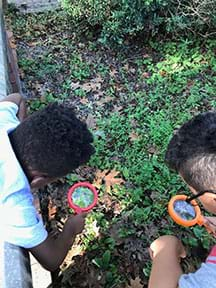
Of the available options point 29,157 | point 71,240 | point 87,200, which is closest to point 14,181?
point 29,157

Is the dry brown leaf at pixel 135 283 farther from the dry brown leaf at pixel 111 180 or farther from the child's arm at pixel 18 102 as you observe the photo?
the child's arm at pixel 18 102

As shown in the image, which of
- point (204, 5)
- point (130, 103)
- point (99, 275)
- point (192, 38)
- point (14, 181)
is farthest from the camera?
point (192, 38)

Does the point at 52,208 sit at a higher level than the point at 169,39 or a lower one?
lower

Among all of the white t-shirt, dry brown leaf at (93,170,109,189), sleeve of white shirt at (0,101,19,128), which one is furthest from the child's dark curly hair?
dry brown leaf at (93,170,109,189)

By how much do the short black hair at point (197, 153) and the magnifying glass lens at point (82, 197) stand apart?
735 mm

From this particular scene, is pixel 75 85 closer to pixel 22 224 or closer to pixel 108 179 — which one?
pixel 108 179

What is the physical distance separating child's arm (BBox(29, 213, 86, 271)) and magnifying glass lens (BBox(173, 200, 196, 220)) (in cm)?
55

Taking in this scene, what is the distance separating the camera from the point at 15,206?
1879 mm

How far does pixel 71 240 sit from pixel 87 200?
0.35 meters

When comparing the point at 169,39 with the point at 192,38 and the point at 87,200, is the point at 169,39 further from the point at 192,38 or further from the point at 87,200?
the point at 87,200

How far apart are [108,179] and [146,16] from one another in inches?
74.2

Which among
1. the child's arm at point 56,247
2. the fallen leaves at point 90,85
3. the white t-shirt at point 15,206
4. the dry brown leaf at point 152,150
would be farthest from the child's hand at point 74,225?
the fallen leaves at point 90,85

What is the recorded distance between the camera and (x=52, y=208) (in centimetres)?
283

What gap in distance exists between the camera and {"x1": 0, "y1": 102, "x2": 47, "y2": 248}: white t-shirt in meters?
1.84
